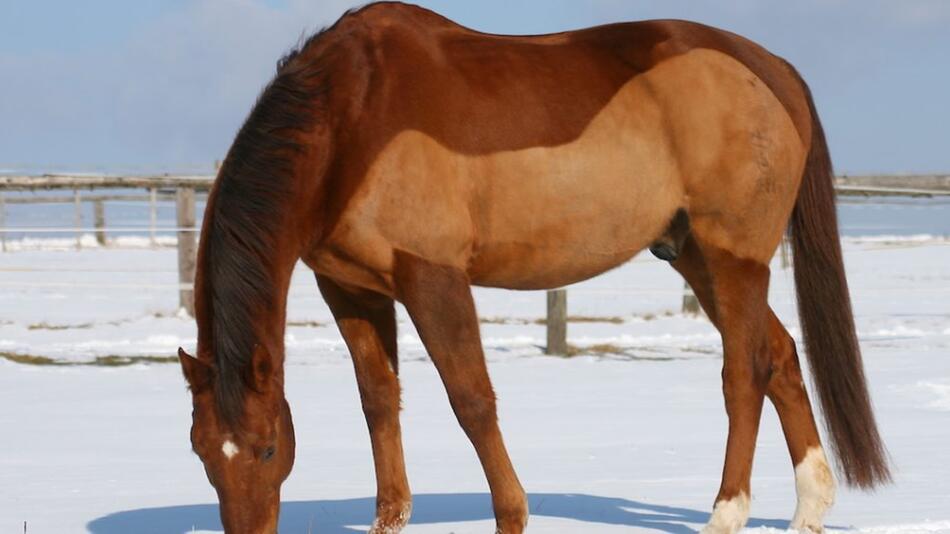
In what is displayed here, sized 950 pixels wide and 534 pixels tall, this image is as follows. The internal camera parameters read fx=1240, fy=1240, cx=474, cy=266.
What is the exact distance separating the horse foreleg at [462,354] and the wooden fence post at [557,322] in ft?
19.9

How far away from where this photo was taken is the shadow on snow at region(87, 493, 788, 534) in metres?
4.52

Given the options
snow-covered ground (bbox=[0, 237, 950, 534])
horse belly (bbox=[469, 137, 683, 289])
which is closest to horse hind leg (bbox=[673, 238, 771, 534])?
horse belly (bbox=[469, 137, 683, 289])

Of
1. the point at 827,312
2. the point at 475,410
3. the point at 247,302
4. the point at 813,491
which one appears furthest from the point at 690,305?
the point at 247,302

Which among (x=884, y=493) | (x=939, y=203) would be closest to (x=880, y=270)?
(x=939, y=203)

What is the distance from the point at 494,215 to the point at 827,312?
148cm

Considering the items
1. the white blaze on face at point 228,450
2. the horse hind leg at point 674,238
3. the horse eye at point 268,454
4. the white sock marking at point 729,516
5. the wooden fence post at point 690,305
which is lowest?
the white sock marking at point 729,516

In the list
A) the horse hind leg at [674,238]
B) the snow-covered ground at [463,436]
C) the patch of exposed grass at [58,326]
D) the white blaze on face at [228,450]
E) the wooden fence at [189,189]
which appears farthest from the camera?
the patch of exposed grass at [58,326]

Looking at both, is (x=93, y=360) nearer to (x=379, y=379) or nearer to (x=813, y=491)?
(x=379, y=379)

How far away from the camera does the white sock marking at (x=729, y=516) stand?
13.8ft

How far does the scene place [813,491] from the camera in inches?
174

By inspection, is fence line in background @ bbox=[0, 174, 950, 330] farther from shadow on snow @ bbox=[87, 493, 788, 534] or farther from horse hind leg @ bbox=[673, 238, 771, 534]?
horse hind leg @ bbox=[673, 238, 771, 534]

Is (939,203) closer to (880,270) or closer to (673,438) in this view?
(880,270)

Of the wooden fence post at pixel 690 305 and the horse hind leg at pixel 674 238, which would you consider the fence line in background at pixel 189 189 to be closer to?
the wooden fence post at pixel 690 305

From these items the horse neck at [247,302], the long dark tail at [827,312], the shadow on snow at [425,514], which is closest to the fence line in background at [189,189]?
the shadow on snow at [425,514]
